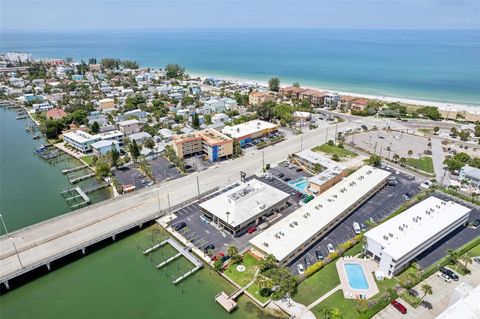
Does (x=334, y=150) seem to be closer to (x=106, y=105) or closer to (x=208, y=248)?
(x=208, y=248)

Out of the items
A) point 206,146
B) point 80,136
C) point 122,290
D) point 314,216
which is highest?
point 80,136

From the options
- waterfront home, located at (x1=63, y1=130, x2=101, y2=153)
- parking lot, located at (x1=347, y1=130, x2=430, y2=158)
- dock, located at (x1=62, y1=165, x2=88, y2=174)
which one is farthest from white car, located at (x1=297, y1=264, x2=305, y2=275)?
waterfront home, located at (x1=63, y1=130, x2=101, y2=153)

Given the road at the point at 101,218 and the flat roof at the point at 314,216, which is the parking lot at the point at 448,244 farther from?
the road at the point at 101,218

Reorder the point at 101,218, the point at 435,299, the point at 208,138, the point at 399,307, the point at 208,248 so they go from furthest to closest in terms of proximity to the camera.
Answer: the point at 208,138 → the point at 101,218 → the point at 208,248 → the point at 435,299 → the point at 399,307

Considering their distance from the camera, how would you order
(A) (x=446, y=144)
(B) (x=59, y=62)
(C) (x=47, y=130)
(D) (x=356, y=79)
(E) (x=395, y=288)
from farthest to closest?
Result: (B) (x=59, y=62) → (D) (x=356, y=79) → (C) (x=47, y=130) → (A) (x=446, y=144) → (E) (x=395, y=288)

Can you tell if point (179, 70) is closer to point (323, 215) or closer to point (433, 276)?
point (323, 215)

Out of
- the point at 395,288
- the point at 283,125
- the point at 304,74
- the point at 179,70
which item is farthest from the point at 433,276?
the point at 304,74

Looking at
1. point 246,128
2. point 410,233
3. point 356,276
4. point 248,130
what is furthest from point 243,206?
point 246,128
